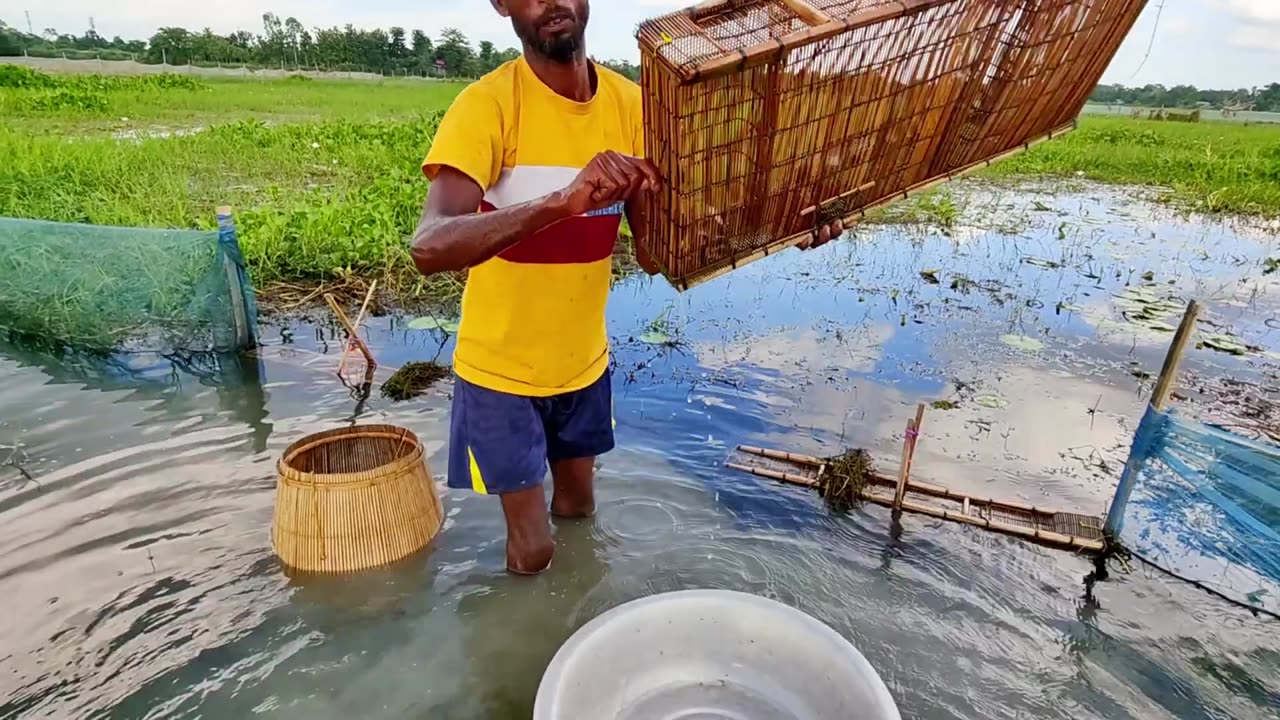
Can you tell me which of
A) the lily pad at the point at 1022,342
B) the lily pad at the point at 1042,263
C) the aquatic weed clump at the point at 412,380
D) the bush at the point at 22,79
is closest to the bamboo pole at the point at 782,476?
the aquatic weed clump at the point at 412,380

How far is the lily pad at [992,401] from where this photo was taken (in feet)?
13.9

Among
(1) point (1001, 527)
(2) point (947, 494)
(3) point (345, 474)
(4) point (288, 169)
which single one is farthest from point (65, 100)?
(1) point (1001, 527)

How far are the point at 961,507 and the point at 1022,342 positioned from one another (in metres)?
2.52

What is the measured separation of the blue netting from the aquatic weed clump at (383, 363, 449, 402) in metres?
3.39

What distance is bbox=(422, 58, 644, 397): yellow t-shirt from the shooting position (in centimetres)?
193

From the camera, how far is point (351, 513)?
2605 millimetres

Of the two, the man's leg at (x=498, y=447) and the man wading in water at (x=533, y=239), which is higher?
the man wading in water at (x=533, y=239)

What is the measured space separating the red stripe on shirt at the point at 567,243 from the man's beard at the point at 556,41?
16.6 inches

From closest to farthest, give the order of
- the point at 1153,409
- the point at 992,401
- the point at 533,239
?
the point at 533,239 → the point at 1153,409 → the point at 992,401

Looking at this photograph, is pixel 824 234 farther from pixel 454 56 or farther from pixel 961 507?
pixel 454 56

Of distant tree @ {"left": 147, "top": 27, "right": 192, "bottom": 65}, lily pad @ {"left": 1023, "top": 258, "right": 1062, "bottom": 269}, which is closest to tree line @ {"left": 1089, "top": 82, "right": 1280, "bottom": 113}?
lily pad @ {"left": 1023, "top": 258, "right": 1062, "bottom": 269}

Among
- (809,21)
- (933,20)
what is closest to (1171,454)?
(933,20)

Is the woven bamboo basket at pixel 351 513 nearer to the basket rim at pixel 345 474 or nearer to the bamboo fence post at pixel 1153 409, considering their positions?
the basket rim at pixel 345 474

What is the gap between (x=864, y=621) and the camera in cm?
259
